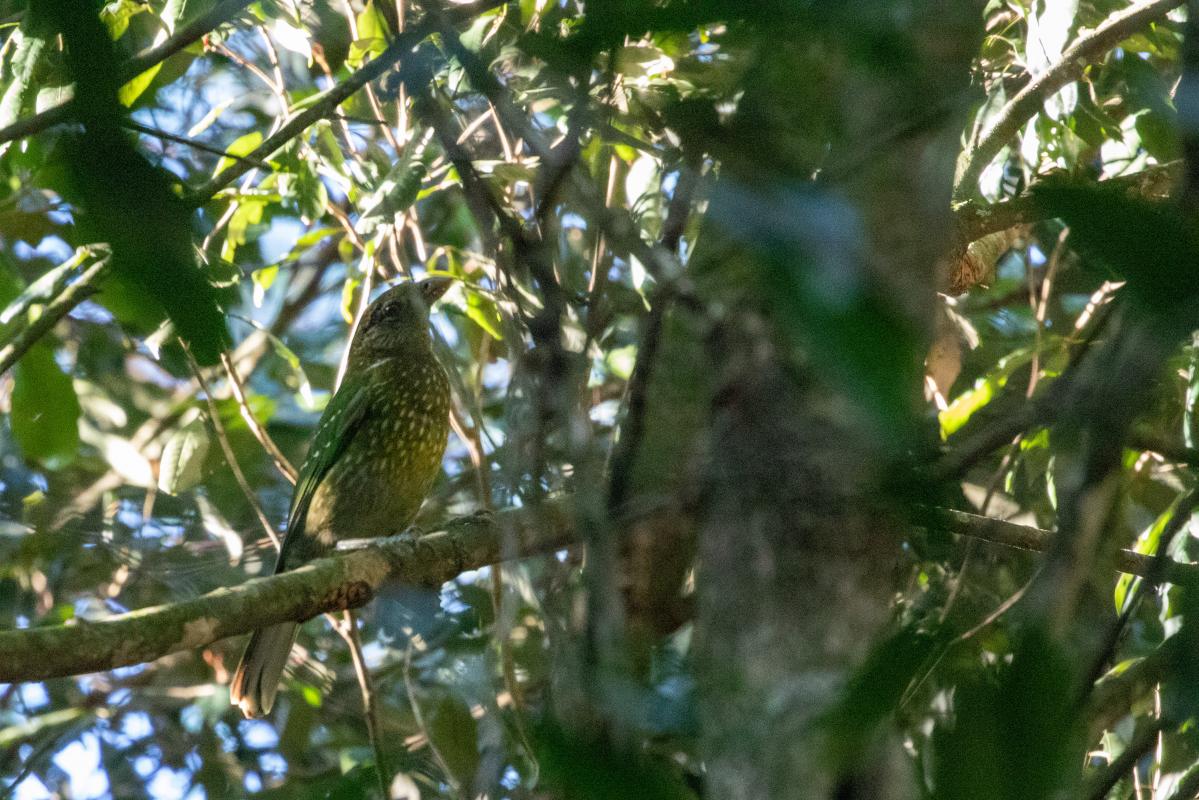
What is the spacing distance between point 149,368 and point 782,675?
5514 mm

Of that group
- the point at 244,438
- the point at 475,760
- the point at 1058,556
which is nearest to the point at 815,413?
the point at 1058,556

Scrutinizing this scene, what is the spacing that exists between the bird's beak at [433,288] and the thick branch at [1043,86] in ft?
5.94

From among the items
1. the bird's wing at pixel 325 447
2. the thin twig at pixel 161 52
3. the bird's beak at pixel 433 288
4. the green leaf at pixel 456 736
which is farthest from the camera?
the bird's wing at pixel 325 447

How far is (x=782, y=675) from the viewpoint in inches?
76.9

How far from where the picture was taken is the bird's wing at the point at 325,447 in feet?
15.4

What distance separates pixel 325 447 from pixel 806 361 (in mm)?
3260

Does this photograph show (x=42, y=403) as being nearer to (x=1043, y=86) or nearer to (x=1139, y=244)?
(x=1043, y=86)

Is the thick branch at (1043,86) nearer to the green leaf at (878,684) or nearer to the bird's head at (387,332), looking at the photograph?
the green leaf at (878,684)

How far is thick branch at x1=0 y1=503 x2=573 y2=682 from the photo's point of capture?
218cm

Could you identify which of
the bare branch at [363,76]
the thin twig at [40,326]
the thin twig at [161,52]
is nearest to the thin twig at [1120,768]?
the bare branch at [363,76]

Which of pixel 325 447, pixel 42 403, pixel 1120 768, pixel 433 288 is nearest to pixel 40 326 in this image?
pixel 42 403

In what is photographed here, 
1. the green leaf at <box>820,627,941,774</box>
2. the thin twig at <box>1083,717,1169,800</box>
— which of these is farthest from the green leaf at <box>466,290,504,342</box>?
the green leaf at <box>820,627,941,774</box>

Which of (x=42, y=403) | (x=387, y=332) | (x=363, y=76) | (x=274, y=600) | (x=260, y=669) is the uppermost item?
(x=363, y=76)

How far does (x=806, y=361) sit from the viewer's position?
1776 millimetres
